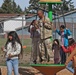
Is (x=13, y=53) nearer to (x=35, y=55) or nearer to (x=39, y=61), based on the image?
(x=39, y=61)

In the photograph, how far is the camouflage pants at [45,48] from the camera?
1043 centimetres

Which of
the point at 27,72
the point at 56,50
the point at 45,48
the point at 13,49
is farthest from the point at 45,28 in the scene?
the point at 27,72

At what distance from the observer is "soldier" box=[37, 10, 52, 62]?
10.3 meters

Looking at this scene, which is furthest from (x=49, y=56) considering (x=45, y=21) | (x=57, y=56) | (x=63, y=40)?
(x=63, y=40)

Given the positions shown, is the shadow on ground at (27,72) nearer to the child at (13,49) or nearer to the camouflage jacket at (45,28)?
the child at (13,49)

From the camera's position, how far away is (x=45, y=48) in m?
10.4

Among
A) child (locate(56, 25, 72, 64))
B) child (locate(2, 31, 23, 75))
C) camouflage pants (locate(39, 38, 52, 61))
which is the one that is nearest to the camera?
child (locate(2, 31, 23, 75))

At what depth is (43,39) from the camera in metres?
10.4

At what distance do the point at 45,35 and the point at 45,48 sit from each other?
362 millimetres

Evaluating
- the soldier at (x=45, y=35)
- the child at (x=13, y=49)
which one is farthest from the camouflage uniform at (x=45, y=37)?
the child at (x=13, y=49)

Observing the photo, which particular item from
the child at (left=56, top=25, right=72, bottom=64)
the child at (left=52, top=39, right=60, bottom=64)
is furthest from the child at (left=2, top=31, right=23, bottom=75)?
the child at (left=56, top=25, right=72, bottom=64)

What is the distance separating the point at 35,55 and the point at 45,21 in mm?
1873

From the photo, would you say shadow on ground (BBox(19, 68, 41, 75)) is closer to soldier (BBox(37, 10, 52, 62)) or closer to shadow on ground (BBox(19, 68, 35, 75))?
shadow on ground (BBox(19, 68, 35, 75))

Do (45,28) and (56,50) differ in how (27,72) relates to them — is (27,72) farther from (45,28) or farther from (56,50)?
(45,28)
